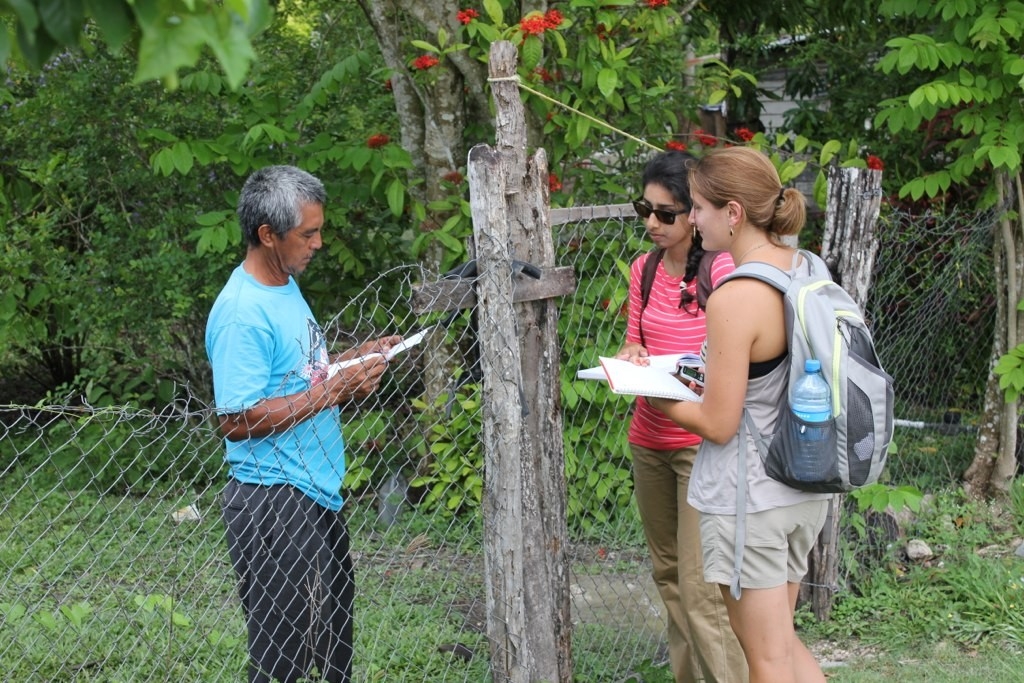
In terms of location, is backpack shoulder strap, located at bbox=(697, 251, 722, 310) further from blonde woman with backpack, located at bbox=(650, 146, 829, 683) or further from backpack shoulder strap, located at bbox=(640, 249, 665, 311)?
blonde woman with backpack, located at bbox=(650, 146, 829, 683)

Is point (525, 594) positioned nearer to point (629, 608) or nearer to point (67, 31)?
point (629, 608)

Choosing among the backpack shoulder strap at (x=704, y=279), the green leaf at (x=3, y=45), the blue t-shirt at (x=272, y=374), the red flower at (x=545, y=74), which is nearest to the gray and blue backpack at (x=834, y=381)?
the backpack shoulder strap at (x=704, y=279)

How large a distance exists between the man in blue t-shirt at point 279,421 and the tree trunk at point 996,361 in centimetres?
380

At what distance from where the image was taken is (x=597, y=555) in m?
5.12

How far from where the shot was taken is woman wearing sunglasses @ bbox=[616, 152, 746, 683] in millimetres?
3314

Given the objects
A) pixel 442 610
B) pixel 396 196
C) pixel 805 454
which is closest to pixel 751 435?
pixel 805 454

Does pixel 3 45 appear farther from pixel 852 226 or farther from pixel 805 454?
pixel 852 226

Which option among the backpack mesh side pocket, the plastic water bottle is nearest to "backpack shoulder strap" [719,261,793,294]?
the plastic water bottle

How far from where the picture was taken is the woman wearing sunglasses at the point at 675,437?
3314 mm

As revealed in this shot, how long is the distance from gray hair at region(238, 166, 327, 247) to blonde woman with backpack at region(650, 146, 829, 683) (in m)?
1.10

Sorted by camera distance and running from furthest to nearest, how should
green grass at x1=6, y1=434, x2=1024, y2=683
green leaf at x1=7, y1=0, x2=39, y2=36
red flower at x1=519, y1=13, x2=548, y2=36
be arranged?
red flower at x1=519, y1=13, x2=548, y2=36 < green grass at x1=6, y1=434, x2=1024, y2=683 < green leaf at x1=7, y1=0, x2=39, y2=36

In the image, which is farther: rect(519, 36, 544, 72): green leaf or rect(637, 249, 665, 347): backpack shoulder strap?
rect(519, 36, 544, 72): green leaf

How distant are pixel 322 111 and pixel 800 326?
426 cm

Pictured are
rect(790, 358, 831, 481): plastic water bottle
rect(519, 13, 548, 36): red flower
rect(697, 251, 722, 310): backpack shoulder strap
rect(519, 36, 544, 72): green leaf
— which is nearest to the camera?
rect(790, 358, 831, 481): plastic water bottle
